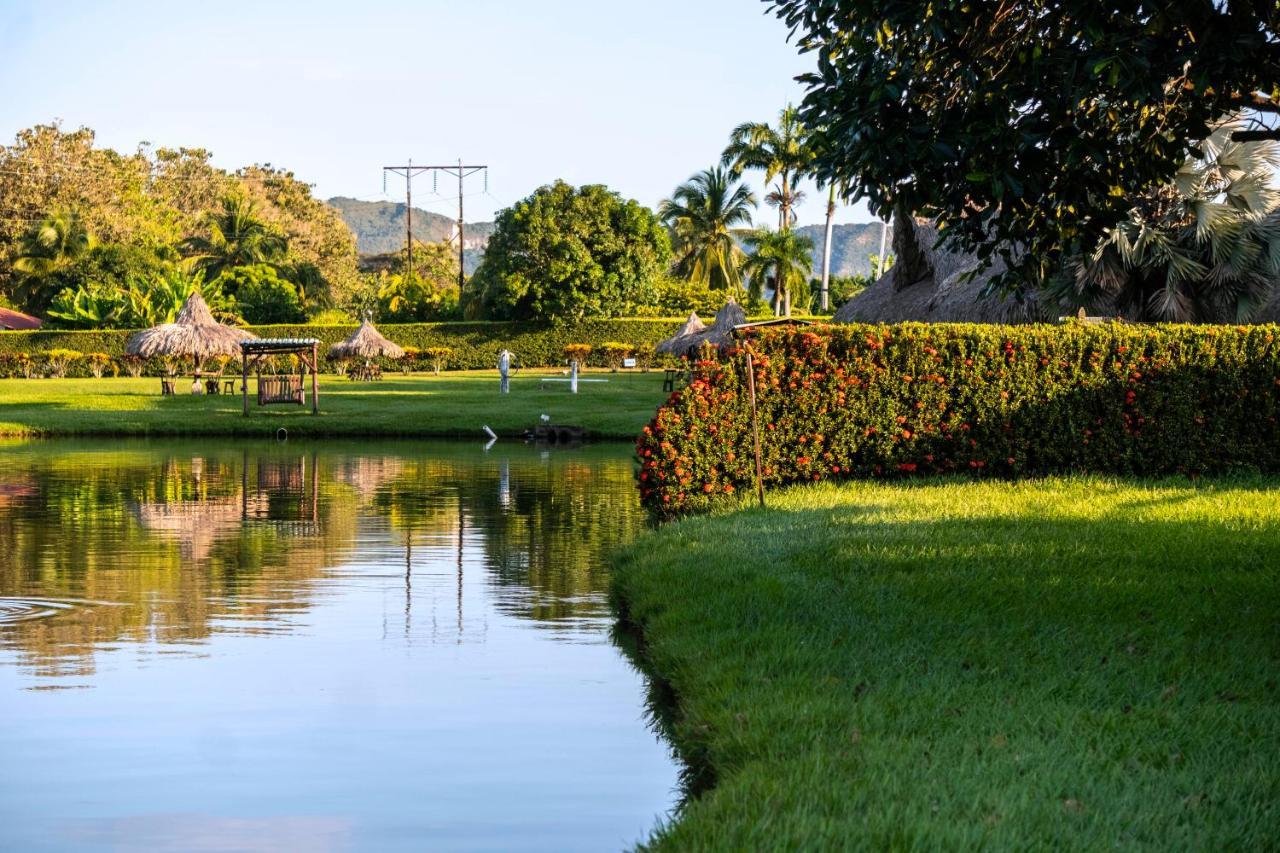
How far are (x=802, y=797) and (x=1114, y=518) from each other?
28.7 feet

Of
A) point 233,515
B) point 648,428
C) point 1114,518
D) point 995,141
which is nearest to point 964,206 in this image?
point 995,141

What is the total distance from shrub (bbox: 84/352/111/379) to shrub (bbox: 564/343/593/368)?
1868 centimetres

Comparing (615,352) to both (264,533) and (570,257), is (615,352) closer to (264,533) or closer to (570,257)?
(570,257)

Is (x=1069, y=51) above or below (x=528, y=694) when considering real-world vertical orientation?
above

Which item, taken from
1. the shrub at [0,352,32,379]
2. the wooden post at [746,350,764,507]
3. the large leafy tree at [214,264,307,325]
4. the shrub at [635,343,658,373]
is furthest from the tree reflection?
the large leafy tree at [214,264,307,325]

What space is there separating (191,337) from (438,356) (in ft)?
53.5

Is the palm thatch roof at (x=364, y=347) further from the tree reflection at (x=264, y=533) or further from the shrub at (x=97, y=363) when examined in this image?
the tree reflection at (x=264, y=533)

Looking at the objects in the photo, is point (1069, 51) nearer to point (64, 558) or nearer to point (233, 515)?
point (64, 558)

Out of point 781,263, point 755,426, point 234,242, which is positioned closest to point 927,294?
point 755,426

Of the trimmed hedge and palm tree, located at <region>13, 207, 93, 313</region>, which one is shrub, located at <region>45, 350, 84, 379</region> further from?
palm tree, located at <region>13, 207, 93, 313</region>

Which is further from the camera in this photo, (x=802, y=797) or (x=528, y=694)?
(x=528, y=694)

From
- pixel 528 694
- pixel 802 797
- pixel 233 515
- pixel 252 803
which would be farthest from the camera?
pixel 233 515

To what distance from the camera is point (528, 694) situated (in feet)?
29.0

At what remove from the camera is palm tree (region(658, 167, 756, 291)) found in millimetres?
84000
